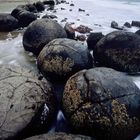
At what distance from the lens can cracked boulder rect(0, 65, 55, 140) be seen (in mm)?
3005

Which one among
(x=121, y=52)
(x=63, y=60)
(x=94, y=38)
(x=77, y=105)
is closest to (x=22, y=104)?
(x=77, y=105)

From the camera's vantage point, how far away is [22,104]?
10.3 ft

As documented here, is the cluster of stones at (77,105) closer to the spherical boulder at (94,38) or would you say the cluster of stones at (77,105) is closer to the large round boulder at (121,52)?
the large round boulder at (121,52)

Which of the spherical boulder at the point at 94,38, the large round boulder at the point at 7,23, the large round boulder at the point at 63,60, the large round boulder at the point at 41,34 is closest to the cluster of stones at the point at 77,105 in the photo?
the large round boulder at the point at 63,60

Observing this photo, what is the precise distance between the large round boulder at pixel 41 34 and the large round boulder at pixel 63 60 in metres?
0.92

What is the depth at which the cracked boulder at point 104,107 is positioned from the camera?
3.05 m

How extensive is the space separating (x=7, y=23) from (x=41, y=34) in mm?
2751

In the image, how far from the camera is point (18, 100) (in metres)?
3.17

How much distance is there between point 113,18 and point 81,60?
5661 millimetres

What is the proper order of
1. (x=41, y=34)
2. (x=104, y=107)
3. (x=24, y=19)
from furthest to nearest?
1. (x=24, y=19)
2. (x=41, y=34)
3. (x=104, y=107)

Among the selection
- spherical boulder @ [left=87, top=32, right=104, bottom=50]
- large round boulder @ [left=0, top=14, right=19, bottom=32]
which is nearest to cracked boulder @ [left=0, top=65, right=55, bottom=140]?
spherical boulder @ [left=87, top=32, right=104, bottom=50]

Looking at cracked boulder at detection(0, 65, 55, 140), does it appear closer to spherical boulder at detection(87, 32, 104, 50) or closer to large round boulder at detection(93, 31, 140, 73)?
large round boulder at detection(93, 31, 140, 73)

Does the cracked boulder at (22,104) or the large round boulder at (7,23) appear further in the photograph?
the large round boulder at (7,23)

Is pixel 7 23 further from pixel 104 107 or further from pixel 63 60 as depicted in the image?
pixel 104 107
